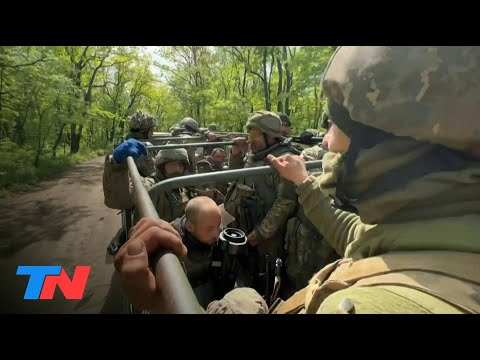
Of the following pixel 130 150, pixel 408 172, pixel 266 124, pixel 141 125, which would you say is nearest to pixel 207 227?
pixel 130 150

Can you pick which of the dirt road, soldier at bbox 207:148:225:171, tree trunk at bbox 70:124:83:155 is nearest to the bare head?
the dirt road

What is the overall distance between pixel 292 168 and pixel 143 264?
4.31 feet

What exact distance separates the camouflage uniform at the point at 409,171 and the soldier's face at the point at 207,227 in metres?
1.66

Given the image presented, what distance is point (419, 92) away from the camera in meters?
0.95

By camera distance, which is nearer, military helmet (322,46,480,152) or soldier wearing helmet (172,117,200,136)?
military helmet (322,46,480,152)

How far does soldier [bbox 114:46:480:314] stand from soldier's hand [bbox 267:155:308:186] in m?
0.82

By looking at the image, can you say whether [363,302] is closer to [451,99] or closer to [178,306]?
[178,306]

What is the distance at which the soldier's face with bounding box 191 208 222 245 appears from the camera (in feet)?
8.98

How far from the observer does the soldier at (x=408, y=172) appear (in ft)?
2.54

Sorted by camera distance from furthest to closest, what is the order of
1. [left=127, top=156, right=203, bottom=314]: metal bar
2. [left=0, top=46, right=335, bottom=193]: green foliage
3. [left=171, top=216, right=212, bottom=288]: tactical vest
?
[left=0, top=46, right=335, bottom=193]: green foliage
[left=171, top=216, right=212, bottom=288]: tactical vest
[left=127, top=156, right=203, bottom=314]: metal bar

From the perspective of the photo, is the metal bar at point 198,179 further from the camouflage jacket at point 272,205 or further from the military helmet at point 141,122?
the military helmet at point 141,122

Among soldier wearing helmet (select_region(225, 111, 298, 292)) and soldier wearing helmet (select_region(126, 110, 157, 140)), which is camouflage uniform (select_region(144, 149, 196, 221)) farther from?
soldier wearing helmet (select_region(126, 110, 157, 140))

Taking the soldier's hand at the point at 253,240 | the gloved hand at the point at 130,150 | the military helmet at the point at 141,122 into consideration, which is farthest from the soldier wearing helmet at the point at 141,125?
the soldier's hand at the point at 253,240
